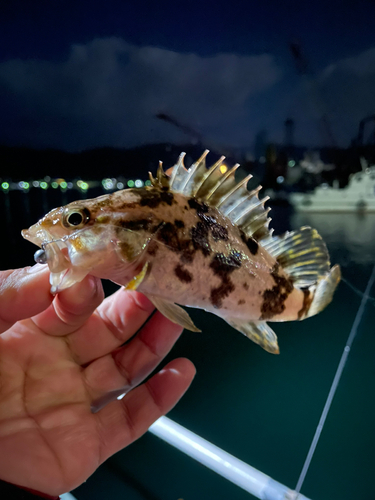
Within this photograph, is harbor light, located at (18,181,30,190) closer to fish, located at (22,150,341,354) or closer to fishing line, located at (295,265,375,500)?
fish, located at (22,150,341,354)

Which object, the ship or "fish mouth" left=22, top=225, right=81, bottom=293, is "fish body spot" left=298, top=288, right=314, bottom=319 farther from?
the ship

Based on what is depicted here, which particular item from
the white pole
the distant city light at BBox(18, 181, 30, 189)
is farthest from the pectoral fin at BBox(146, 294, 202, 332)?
the distant city light at BBox(18, 181, 30, 189)

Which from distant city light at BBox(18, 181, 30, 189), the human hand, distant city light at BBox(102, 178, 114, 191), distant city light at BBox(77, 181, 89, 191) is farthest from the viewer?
distant city light at BBox(18, 181, 30, 189)

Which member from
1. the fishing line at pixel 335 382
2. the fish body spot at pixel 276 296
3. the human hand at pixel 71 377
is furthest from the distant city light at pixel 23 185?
the fishing line at pixel 335 382

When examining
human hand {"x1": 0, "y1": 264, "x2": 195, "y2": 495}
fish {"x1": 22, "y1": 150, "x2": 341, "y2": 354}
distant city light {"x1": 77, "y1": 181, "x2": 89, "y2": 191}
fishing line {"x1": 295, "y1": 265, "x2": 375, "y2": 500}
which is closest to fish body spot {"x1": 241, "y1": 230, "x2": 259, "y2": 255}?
fish {"x1": 22, "y1": 150, "x2": 341, "y2": 354}

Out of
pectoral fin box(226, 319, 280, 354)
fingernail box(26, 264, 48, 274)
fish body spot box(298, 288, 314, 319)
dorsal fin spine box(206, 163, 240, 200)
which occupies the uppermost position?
dorsal fin spine box(206, 163, 240, 200)

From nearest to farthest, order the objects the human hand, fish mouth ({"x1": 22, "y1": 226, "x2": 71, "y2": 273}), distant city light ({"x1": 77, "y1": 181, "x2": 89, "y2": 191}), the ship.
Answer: fish mouth ({"x1": 22, "y1": 226, "x2": 71, "y2": 273})
the human hand
distant city light ({"x1": 77, "y1": 181, "x2": 89, "y2": 191})
the ship

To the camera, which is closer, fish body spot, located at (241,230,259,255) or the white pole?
fish body spot, located at (241,230,259,255)

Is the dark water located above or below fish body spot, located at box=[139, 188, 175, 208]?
below

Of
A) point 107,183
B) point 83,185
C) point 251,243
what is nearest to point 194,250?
point 251,243

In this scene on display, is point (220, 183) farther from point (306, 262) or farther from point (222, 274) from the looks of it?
point (306, 262)
